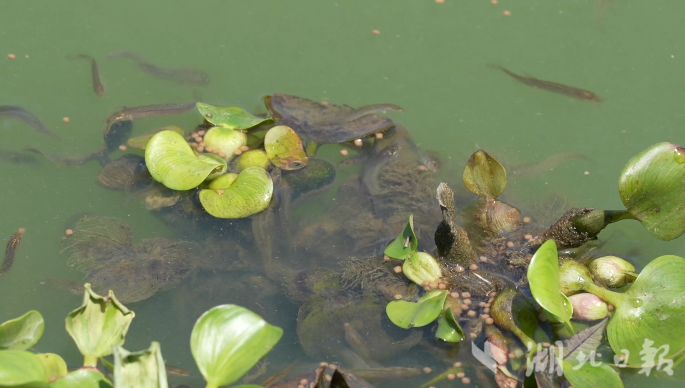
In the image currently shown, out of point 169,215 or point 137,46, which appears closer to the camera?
point 169,215

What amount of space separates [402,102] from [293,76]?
0.62 m

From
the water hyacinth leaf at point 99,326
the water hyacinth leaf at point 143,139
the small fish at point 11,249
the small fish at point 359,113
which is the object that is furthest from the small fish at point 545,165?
the small fish at point 11,249

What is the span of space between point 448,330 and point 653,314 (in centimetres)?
73

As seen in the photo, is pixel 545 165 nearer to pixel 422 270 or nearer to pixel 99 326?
pixel 422 270

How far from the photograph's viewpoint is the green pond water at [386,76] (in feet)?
9.53

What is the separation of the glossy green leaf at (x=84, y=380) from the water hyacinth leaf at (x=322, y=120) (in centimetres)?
163

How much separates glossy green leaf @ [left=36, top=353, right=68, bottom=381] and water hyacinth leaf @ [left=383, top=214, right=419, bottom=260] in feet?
4.18

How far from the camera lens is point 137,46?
136 inches

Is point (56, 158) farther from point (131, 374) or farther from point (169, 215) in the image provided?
point (131, 374)

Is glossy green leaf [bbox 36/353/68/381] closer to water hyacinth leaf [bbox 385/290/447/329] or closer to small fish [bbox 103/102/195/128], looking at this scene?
water hyacinth leaf [bbox 385/290/447/329]

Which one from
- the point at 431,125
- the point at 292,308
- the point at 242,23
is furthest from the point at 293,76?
the point at 292,308

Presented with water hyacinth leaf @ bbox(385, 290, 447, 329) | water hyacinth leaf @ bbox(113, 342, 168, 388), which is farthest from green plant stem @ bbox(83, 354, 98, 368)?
water hyacinth leaf @ bbox(385, 290, 447, 329)

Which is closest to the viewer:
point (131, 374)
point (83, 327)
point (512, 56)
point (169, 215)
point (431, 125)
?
point (131, 374)

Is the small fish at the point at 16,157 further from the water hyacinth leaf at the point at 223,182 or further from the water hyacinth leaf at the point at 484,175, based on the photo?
the water hyacinth leaf at the point at 484,175
